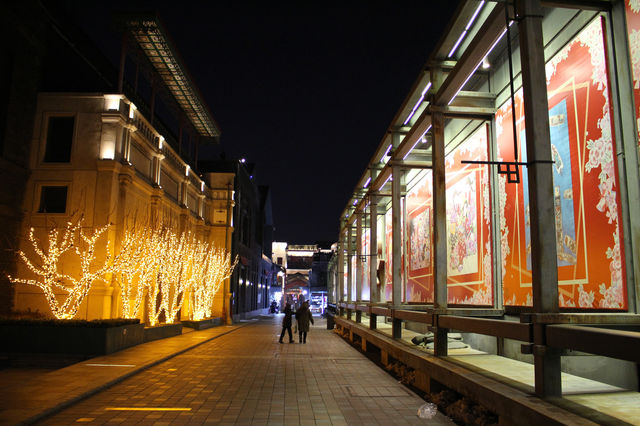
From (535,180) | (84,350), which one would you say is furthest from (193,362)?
(535,180)

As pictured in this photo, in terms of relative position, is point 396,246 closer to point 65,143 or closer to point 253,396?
point 253,396

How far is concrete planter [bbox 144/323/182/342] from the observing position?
18.1 metres

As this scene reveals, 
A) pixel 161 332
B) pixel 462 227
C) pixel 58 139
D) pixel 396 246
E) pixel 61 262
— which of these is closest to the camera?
pixel 462 227

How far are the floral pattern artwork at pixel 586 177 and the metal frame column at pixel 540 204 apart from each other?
5.98ft

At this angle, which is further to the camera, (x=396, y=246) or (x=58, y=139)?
(x=58, y=139)

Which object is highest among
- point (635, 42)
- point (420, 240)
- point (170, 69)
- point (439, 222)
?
point (170, 69)

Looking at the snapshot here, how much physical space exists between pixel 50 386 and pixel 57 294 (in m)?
9.47

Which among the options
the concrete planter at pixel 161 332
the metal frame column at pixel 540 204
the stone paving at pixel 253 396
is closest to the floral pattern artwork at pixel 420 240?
the stone paving at pixel 253 396

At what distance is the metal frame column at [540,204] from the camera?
5.50m

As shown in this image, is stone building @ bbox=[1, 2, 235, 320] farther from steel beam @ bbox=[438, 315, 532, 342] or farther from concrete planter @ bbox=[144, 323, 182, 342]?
steel beam @ bbox=[438, 315, 532, 342]

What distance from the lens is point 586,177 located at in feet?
24.9

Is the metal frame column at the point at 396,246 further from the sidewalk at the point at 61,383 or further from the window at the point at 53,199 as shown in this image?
the window at the point at 53,199

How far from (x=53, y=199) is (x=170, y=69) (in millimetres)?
9168

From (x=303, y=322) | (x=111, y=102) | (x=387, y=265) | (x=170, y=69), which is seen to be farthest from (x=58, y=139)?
(x=387, y=265)
